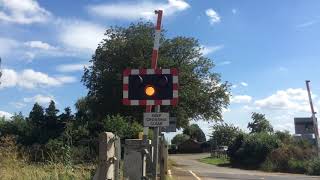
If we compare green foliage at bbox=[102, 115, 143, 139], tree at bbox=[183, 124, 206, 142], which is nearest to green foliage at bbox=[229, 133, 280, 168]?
green foliage at bbox=[102, 115, 143, 139]

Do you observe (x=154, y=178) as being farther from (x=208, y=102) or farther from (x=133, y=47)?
(x=208, y=102)

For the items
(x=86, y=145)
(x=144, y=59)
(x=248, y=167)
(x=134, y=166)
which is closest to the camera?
(x=134, y=166)

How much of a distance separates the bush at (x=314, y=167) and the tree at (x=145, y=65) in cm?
1054

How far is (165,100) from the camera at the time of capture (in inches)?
485

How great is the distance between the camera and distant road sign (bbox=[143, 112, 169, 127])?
12352mm

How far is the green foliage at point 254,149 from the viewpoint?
52.5 m

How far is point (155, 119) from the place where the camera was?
488 inches

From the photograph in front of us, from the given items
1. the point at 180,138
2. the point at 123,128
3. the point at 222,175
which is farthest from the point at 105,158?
the point at 180,138

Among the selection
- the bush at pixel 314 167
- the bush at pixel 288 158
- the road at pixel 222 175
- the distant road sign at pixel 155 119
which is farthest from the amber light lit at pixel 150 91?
the bush at pixel 288 158

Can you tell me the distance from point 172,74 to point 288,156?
3778 cm

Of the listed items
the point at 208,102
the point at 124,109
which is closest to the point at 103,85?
the point at 124,109

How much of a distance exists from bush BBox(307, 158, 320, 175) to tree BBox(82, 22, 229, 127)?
10.5m

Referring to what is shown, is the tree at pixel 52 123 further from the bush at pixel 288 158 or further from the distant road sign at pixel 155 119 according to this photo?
the distant road sign at pixel 155 119

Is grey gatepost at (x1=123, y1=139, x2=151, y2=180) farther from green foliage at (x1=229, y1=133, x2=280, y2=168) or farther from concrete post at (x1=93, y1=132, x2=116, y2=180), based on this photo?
green foliage at (x1=229, y1=133, x2=280, y2=168)
